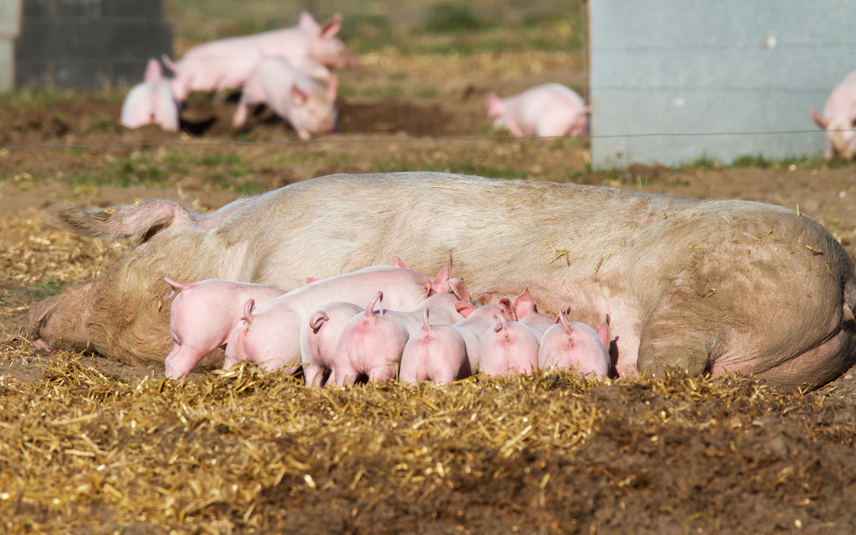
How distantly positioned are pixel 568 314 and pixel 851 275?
105 centimetres

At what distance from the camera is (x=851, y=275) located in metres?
3.25

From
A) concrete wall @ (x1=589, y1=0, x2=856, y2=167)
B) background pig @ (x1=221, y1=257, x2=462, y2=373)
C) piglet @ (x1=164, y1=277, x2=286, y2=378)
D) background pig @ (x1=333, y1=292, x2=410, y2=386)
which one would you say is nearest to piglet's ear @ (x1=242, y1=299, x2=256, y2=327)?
background pig @ (x1=221, y1=257, x2=462, y2=373)

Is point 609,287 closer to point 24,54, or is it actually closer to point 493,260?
point 493,260

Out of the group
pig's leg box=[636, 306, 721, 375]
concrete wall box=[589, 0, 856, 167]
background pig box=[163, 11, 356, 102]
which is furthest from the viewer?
background pig box=[163, 11, 356, 102]

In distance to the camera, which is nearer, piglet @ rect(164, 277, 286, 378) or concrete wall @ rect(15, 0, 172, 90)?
piglet @ rect(164, 277, 286, 378)

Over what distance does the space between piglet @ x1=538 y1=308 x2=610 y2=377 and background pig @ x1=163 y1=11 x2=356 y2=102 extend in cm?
800

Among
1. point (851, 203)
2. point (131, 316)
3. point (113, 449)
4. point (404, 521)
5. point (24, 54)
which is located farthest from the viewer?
point (24, 54)

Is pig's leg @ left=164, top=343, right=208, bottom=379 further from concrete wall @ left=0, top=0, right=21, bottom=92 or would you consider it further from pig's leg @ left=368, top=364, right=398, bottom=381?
concrete wall @ left=0, top=0, right=21, bottom=92

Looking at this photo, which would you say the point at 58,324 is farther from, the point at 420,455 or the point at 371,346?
the point at 420,455

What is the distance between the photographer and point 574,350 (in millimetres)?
2953

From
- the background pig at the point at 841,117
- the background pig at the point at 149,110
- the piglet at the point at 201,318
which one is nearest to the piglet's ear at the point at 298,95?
the background pig at the point at 149,110

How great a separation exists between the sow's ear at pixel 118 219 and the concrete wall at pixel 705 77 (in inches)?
168

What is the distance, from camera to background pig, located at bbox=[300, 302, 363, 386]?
119 inches

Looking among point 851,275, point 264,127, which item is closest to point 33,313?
point 851,275
